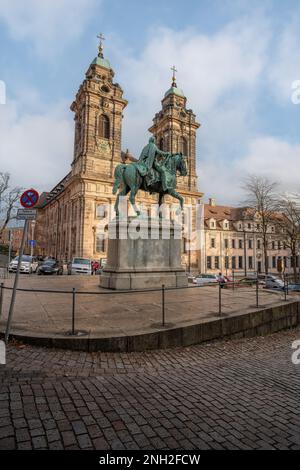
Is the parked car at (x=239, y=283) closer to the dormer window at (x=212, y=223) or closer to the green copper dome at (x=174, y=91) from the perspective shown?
the dormer window at (x=212, y=223)

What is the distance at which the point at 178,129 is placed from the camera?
5544cm

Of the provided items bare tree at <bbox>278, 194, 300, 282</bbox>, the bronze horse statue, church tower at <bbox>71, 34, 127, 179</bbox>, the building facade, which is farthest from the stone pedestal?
the building facade

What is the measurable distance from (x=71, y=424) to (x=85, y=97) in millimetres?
49802

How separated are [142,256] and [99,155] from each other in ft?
119

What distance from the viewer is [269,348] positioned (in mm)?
6641

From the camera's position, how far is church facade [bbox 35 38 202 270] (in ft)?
137

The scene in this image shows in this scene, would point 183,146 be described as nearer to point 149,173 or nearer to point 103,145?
point 103,145

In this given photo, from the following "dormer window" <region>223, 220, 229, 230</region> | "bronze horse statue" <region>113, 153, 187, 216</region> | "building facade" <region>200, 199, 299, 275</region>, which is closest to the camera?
"bronze horse statue" <region>113, 153, 187, 216</region>

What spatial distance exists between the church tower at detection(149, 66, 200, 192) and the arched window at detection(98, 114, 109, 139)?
12.9 m

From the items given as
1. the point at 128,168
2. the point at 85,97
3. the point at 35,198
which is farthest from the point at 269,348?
the point at 85,97

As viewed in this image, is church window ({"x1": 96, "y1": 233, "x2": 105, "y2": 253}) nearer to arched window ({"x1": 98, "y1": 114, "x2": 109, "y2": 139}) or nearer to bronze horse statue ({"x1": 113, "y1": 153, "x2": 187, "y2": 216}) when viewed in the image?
arched window ({"x1": 98, "y1": 114, "x2": 109, "y2": 139})

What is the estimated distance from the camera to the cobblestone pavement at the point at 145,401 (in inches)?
105

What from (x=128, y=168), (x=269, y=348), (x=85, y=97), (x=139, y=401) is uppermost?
(x=85, y=97)
